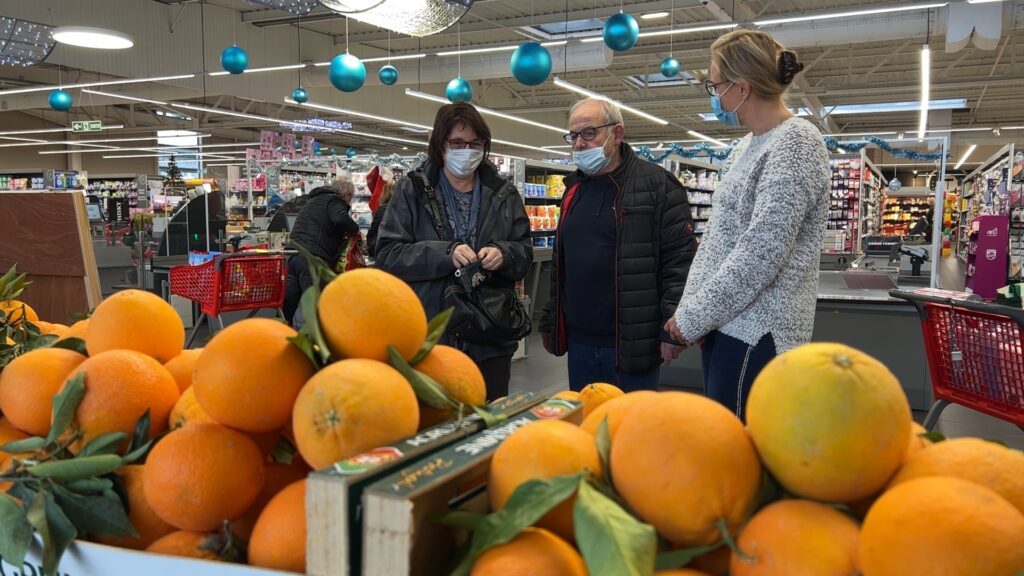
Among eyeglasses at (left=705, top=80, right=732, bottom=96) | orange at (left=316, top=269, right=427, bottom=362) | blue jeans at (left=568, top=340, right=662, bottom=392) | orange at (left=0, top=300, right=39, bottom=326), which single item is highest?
eyeglasses at (left=705, top=80, right=732, bottom=96)

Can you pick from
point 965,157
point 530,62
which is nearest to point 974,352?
point 530,62

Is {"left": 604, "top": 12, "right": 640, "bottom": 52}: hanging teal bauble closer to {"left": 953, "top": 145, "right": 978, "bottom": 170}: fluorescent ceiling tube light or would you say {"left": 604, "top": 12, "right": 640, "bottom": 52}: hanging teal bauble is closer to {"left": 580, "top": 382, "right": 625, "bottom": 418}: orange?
{"left": 580, "top": 382, "right": 625, "bottom": 418}: orange

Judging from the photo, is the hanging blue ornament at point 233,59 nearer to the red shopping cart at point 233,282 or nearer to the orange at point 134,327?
the red shopping cart at point 233,282

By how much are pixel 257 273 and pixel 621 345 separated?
10.7 feet

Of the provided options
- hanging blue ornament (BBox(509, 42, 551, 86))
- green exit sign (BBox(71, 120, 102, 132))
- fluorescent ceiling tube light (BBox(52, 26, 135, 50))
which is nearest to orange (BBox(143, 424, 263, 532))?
hanging blue ornament (BBox(509, 42, 551, 86))

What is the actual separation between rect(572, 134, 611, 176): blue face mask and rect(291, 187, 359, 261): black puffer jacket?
3.00m

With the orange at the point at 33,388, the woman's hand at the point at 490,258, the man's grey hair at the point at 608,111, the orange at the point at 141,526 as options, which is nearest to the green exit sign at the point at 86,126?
the man's grey hair at the point at 608,111

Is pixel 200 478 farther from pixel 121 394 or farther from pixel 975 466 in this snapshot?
pixel 975 466

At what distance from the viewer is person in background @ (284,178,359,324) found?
17.1 feet

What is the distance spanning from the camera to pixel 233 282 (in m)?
4.93

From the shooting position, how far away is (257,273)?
506 cm

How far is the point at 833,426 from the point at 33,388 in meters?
1.05

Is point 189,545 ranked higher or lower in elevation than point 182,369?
lower

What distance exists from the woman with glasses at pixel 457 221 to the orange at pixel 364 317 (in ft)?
4.58
